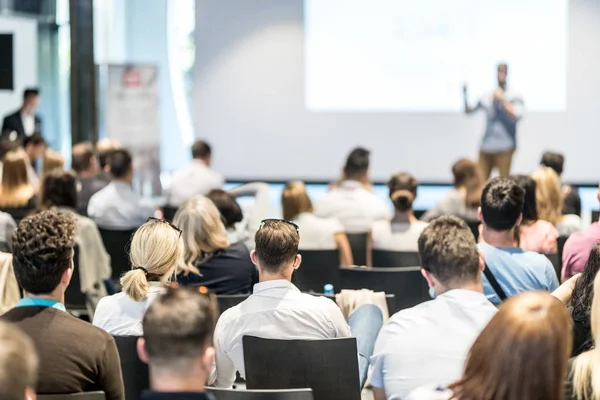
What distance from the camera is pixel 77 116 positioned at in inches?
471

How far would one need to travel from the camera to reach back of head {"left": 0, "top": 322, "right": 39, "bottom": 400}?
1.77 metres

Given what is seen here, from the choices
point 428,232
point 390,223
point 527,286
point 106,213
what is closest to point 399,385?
point 428,232

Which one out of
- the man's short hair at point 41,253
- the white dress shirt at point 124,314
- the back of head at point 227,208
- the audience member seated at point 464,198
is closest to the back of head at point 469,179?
the audience member seated at point 464,198

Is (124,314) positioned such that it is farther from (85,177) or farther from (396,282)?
(85,177)

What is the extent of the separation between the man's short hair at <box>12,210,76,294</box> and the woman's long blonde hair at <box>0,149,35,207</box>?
13.9 feet

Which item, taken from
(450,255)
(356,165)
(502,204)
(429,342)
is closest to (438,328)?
(429,342)

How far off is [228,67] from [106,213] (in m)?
6.23

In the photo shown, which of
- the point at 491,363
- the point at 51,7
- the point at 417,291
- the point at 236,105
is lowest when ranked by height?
the point at 417,291

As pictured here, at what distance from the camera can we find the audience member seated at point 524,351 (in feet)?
6.59

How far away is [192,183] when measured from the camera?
886 cm

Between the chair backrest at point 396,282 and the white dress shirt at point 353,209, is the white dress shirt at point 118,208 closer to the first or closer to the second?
the white dress shirt at point 353,209

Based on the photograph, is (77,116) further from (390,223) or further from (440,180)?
(390,223)

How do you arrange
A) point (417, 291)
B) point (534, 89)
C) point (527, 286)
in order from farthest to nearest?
point (534, 89) → point (417, 291) → point (527, 286)

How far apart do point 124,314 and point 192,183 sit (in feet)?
17.4
